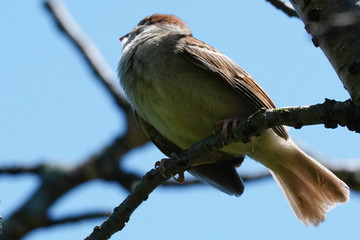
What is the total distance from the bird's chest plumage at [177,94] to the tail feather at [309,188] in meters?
0.87

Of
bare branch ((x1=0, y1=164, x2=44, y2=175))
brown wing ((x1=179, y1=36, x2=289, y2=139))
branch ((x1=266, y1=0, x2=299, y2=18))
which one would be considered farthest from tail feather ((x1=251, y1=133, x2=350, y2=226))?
bare branch ((x1=0, y1=164, x2=44, y2=175))

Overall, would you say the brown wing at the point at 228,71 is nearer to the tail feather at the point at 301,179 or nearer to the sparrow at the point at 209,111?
the sparrow at the point at 209,111

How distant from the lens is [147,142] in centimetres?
776

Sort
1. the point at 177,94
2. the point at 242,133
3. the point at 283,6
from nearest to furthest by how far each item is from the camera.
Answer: the point at 242,133
the point at 283,6
the point at 177,94

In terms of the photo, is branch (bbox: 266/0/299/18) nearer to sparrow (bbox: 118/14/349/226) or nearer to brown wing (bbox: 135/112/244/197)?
sparrow (bbox: 118/14/349/226)

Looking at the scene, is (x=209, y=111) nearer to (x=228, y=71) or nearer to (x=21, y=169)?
(x=228, y=71)

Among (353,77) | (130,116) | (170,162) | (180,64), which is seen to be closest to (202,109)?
(180,64)

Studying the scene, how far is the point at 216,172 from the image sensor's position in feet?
16.9

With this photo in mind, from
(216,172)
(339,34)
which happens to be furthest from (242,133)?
(216,172)

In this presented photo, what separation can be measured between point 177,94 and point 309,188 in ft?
4.95

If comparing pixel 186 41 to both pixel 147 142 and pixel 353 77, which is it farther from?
pixel 147 142

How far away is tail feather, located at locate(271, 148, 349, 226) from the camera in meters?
4.79

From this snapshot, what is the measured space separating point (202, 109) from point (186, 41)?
699 millimetres

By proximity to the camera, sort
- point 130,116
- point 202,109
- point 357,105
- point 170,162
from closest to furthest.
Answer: point 357,105, point 170,162, point 202,109, point 130,116
